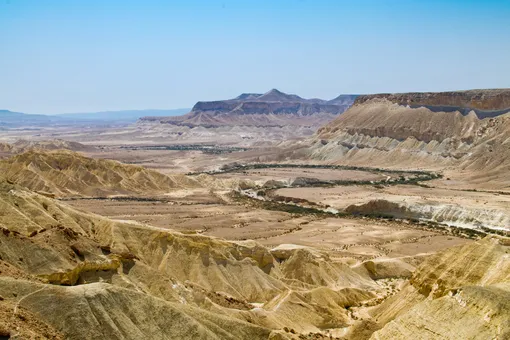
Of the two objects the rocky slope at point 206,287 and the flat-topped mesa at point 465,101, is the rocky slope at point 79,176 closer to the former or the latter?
the rocky slope at point 206,287

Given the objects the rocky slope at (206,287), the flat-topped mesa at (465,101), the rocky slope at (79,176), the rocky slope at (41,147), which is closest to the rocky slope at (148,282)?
the rocky slope at (206,287)

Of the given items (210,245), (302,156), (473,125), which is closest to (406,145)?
(473,125)

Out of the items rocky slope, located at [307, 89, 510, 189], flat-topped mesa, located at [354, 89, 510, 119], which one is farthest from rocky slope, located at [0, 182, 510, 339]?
flat-topped mesa, located at [354, 89, 510, 119]

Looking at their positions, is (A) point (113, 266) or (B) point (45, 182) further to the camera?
(B) point (45, 182)

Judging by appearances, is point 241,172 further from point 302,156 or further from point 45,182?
point 45,182

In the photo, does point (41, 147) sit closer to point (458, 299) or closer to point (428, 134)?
point (428, 134)
